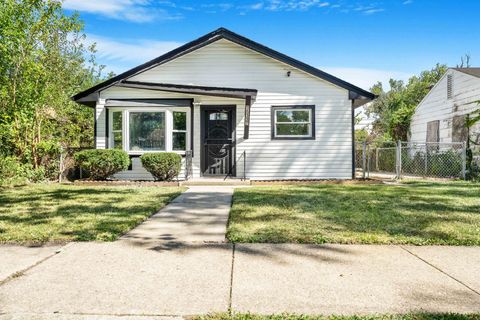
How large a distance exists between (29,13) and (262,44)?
23.2 ft

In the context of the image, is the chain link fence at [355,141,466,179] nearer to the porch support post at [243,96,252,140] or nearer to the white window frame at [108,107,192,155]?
the porch support post at [243,96,252,140]

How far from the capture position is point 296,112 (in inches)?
508

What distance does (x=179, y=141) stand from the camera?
1261 centimetres

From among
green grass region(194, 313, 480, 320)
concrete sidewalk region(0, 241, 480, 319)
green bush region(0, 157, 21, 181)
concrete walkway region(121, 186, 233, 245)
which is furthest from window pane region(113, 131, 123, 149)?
green grass region(194, 313, 480, 320)

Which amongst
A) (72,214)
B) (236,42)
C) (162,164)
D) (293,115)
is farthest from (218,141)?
(72,214)

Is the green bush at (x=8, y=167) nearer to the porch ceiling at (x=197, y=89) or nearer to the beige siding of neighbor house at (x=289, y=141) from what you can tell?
the beige siding of neighbor house at (x=289, y=141)

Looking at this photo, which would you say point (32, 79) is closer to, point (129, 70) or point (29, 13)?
point (29, 13)

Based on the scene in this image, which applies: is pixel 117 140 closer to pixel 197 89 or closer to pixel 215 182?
pixel 197 89

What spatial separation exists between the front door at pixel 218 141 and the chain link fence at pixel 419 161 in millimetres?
5285

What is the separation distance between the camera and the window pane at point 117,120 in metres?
12.8

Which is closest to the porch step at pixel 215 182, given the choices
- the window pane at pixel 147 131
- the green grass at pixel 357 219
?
the window pane at pixel 147 131

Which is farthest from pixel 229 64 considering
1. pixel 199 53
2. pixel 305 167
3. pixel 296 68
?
pixel 305 167

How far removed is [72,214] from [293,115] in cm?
897

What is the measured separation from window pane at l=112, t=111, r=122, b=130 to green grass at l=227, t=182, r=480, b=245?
272 inches
